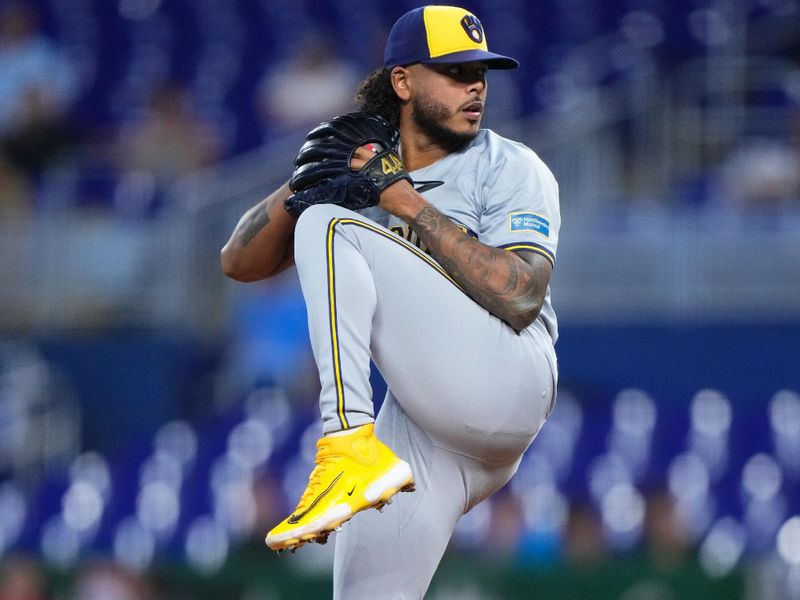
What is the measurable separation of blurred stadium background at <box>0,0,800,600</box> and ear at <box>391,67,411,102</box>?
100 inches

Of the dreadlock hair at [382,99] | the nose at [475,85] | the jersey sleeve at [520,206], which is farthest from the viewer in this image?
the dreadlock hair at [382,99]

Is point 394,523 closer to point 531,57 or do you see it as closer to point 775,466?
point 775,466

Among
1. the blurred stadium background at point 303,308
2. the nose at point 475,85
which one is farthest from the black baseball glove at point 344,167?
the blurred stadium background at point 303,308

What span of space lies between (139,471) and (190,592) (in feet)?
5.96

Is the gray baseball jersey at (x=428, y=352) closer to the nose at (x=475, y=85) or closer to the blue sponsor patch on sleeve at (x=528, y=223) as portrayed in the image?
the blue sponsor patch on sleeve at (x=528, y=223)

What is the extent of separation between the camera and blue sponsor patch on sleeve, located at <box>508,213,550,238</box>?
3357 mm

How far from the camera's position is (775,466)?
668cm

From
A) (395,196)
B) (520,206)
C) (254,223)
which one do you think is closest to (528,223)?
(520,206)

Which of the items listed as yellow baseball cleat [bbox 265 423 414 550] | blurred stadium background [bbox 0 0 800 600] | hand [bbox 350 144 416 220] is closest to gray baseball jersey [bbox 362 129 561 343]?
hand [bbox 350 144 416 220]

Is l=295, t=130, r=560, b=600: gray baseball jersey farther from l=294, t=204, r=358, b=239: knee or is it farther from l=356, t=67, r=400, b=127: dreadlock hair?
l=356, t=67, r=400, b=127: dreadlock hair

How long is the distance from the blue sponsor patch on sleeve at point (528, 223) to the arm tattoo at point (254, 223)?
65cm

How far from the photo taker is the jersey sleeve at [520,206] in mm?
3354

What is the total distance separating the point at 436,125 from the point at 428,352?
23.7 inches

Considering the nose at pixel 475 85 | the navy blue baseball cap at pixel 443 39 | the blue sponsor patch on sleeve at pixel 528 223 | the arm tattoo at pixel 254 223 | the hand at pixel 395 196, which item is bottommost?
the arm tattoo at pixel 254 223
